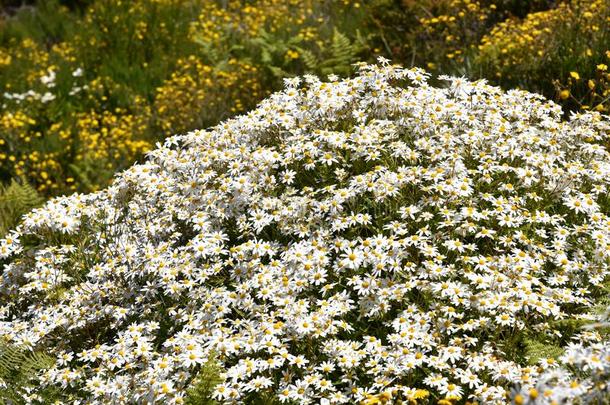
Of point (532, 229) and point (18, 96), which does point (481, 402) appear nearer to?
point (532, 229)

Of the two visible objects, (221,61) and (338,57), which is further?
(221,61)

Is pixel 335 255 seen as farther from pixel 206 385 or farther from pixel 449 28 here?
pixel 449 28

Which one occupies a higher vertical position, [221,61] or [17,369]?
[221,61]

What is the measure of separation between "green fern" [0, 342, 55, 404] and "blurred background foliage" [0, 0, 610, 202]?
137 inches

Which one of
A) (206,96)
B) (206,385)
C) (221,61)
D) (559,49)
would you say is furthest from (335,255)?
(221,61)

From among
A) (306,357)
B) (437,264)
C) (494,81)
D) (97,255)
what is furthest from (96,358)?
(494,81)

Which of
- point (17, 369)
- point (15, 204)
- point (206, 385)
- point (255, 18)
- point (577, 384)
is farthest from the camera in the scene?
point (255, 18)

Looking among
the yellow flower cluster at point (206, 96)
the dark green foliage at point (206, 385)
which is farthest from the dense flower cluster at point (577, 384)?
the yellow flower cluster at point (206, 96)

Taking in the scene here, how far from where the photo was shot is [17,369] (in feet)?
12.3

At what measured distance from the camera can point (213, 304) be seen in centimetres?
361

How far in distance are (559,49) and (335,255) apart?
3.84 meters

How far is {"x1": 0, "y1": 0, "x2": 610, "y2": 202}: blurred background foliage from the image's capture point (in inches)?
261

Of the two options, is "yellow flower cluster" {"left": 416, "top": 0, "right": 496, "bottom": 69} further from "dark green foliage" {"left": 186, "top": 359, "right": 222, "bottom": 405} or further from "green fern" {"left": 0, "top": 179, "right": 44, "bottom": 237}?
"dark green foliage" {"left": 186, "top": 359, "right": 222, "bottom": 405}

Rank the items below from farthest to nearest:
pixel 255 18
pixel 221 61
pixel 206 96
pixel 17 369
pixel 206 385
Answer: pixel 255 18 < pixel 221 61 < pixel 206 96 < pixel 17 369 < pixel 206 385
